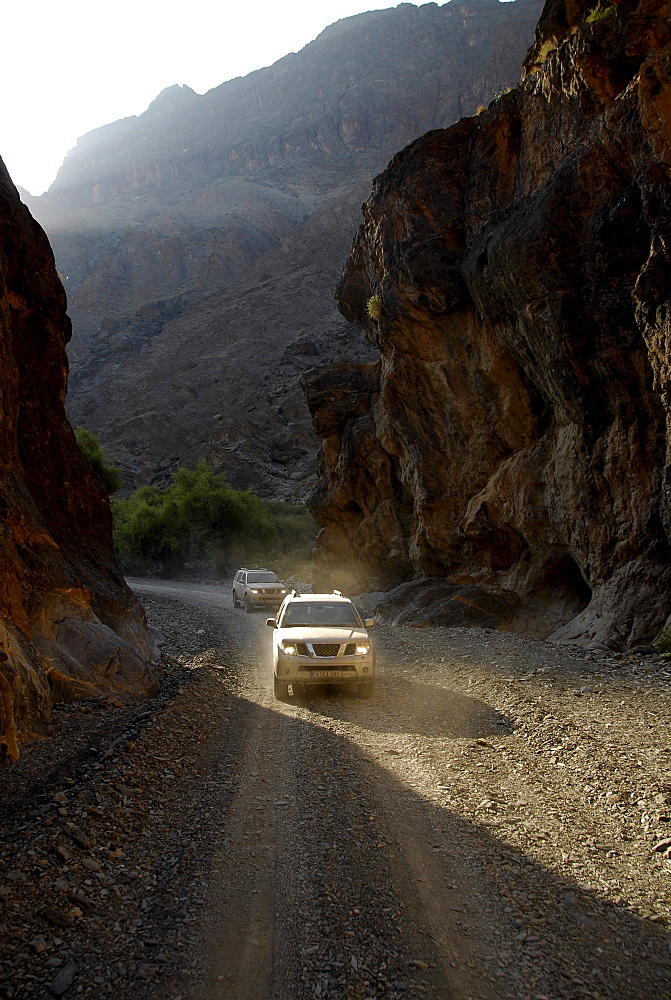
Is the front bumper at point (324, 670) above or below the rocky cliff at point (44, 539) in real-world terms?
below

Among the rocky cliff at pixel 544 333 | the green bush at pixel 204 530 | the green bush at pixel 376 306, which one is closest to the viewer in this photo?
the rocky cliff at pixel 544 333

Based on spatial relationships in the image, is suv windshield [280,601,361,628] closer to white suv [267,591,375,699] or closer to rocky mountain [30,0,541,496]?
white suv [267,591,375,699]

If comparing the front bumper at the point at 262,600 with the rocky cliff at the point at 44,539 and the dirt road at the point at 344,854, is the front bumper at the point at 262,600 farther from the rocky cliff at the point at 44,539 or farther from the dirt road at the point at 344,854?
the dirt road at the point at 344,854

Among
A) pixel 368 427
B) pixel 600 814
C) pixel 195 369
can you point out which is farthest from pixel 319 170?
pixel 600 814

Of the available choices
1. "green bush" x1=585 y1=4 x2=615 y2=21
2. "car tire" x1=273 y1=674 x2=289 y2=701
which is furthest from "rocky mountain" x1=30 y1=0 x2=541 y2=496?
"car tire" x1=273 y1=674 x2=289 y2=701

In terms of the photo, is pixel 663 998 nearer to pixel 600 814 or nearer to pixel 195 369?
pixel 600 814

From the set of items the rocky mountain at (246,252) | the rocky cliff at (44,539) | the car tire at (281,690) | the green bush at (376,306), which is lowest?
the car tire at (281,690)

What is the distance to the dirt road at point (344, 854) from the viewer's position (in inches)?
119

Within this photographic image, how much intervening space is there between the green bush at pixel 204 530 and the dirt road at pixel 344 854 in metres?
37.3

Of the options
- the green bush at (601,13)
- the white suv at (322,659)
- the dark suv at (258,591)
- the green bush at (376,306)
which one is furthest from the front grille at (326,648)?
the green bush at (376,306)

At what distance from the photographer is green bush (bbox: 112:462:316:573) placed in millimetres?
45375

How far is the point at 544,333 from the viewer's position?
14805 mm

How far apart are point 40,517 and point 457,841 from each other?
30.9 ft

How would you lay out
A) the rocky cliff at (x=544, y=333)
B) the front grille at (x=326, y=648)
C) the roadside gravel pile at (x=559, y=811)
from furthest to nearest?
the rocky cliff at (x=544, y=333) < the front grille at (x=326, y=648) < the roadside gravel pile at (x=559, y=811)
